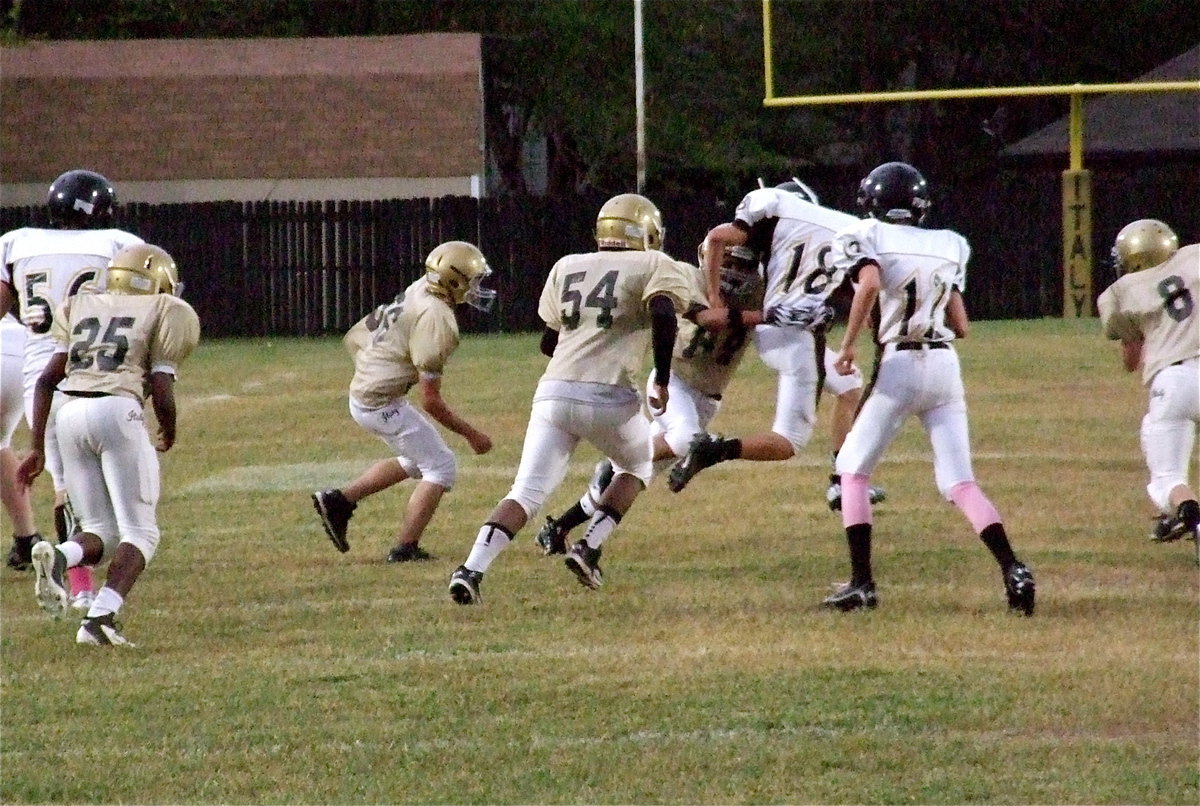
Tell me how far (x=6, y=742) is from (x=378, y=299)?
741 inches

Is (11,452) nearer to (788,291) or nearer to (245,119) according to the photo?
(788,291)

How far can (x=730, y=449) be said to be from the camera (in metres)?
9.32

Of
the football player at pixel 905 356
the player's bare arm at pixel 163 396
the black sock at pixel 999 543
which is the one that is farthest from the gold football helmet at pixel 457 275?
the black sock at pixel 999 543

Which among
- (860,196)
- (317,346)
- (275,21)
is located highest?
(275,21)

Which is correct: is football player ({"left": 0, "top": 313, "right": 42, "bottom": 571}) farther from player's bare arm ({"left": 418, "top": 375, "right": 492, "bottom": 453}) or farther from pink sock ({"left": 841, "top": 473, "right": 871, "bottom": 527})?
pink sock ({"left": 841, "top": 473, "right": 871, "bottom": 527})

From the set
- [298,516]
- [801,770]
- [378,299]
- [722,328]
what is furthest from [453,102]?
[801,770]

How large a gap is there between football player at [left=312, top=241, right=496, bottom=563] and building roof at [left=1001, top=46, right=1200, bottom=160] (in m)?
19.6

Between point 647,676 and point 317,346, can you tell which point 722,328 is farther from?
point 317,346

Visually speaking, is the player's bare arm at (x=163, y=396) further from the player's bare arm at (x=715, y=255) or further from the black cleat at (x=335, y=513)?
the player's bare arm at (x=715, y=255)

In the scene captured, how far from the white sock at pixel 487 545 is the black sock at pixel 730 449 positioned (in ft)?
4.50

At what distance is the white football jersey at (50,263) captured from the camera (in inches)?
352

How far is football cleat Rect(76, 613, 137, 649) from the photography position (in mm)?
7871

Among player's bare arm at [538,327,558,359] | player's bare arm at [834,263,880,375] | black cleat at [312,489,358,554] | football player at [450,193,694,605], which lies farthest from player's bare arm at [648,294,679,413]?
black cleat at [312,489,358,554]

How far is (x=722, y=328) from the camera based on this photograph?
945 centimetres
